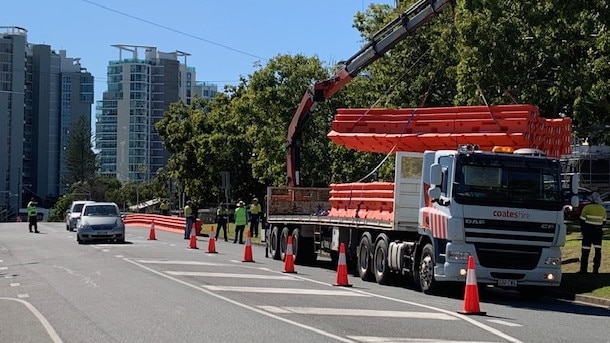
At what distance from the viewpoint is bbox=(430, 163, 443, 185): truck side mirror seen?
16891mm

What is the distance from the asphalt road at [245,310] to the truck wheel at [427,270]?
0.26 m

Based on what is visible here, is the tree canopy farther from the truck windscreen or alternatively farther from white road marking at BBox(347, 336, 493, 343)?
white road marking at BBox(347, 336, 493, 343)

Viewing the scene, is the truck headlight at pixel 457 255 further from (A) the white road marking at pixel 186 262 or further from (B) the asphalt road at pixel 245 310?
(A) the white road marking at pixel 186 262

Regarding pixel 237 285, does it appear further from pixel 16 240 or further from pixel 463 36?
pixel 16 240

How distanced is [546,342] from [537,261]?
5840mm

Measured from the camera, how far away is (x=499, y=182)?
16812 mm

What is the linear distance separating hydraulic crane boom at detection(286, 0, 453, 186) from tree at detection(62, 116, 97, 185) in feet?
353

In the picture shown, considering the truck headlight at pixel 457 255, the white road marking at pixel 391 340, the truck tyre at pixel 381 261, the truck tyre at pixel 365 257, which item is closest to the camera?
the white road marking at pixel 391 340

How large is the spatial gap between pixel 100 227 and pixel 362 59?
12.6m

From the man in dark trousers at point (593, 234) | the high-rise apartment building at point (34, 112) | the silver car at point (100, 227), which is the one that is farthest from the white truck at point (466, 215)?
the high-rise apartment building at point (34, 112)

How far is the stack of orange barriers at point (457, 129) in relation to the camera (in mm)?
18656

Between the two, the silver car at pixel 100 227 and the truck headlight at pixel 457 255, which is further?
the silver car at pixel 100 227

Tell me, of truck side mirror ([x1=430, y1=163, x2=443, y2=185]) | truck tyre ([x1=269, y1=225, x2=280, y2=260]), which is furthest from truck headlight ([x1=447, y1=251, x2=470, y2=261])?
A: truck tyre ([x1=269, y1=225, x2=280, y2=260])

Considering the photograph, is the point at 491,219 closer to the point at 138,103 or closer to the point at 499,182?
the point at 499,182
